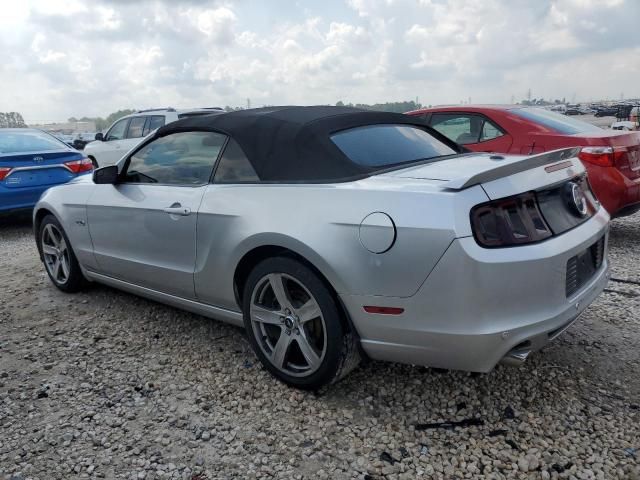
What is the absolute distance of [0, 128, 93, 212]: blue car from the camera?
279 inches

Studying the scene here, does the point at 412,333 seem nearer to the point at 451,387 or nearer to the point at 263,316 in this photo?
the point at 451,387

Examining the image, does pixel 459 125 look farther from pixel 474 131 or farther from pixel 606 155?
pixel 606 155

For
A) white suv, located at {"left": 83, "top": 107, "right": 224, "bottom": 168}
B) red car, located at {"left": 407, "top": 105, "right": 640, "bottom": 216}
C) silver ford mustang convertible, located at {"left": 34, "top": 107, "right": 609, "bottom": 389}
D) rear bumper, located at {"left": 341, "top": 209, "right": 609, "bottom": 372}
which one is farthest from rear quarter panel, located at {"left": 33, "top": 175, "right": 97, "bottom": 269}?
white suv, located at {"left": 83, "top": 107, "right": 224, "bottom": 168}

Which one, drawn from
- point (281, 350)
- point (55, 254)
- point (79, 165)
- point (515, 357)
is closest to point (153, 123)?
point (79, 165)

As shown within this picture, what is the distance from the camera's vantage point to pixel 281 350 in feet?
9.55

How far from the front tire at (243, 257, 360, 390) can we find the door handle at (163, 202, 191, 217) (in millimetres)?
639

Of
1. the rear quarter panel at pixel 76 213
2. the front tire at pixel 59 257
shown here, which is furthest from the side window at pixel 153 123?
the rear quarter panel at pixel 76 213

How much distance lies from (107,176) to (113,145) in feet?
31.4

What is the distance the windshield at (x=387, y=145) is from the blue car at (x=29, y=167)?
5.75 meters

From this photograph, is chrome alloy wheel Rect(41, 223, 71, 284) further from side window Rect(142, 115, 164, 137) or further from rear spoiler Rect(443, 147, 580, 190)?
side window Rect(142, 115, 164, 137)

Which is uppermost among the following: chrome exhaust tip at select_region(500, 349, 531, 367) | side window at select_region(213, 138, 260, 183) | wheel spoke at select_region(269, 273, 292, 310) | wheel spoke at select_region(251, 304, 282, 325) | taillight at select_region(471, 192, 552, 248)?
side window at select_region(213, 138, 260, 183)

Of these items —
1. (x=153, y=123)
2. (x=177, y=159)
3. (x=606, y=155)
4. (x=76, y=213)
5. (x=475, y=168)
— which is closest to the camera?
(x=475, y=168)

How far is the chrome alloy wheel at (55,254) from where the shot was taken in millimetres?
4570

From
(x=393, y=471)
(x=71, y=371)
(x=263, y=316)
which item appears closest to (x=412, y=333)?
(x=393, y=471)
